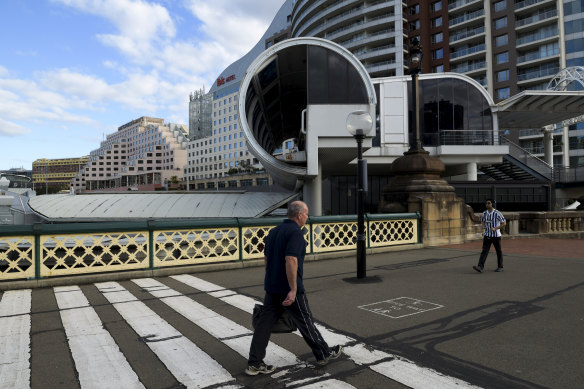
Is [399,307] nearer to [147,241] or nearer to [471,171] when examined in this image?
[147,241]

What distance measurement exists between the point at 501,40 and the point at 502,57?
9.06ft

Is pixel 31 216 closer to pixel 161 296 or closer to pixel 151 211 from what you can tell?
pixel 151 211

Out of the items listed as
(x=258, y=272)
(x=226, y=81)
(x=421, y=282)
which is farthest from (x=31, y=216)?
(x=226, y=81)

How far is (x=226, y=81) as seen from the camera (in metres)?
133

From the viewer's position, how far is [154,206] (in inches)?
1537

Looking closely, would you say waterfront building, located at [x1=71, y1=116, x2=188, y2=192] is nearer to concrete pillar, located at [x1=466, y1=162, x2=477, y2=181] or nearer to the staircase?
concrete pillar, located at [x1=466, y1=162, x2=477, y2=181]

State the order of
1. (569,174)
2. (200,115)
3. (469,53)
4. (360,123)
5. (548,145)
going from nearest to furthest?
1. (360,123)
2. (569,174)
3. (548,145)
4. (469,53)
5. (200,115)

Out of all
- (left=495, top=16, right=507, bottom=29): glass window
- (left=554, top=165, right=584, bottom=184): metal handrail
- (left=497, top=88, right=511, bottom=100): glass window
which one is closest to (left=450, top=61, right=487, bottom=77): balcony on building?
(left=497, top=88, right=511, bottom=100): glass window

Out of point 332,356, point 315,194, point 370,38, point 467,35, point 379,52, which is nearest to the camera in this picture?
point 332,356

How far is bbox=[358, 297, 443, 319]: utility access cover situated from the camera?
576cm

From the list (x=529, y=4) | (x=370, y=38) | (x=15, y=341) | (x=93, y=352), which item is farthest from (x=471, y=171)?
(x=529, y=4)

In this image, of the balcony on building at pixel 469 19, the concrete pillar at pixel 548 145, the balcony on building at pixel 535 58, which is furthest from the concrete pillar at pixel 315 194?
the balcony on building at pixel 469 19

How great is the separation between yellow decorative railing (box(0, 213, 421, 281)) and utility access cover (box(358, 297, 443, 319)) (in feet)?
15.5

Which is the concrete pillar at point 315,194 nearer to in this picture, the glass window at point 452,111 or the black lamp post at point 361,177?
the glass window at point 452,111
